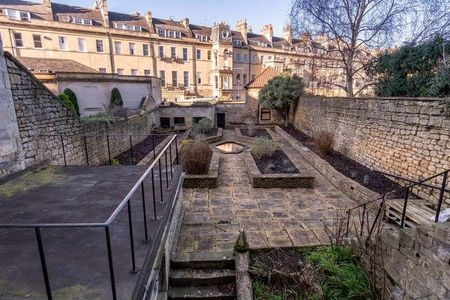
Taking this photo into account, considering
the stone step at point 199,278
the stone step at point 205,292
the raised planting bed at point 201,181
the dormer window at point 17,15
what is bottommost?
the stone step at point 205,292

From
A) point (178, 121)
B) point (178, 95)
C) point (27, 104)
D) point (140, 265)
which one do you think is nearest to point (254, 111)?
point (178, 121)

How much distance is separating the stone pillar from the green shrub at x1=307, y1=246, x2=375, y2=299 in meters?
5.70

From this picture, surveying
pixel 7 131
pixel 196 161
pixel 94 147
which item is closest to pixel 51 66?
pixel 94 147

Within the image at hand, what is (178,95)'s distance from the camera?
31484 millimetres

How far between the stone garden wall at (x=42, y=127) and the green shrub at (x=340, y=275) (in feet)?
18.6

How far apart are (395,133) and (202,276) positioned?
6.88 m

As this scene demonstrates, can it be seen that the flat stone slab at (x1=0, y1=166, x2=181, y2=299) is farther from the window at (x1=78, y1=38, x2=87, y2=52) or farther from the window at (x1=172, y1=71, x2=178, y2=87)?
the window at (x1=172, y1=71, x2=178, y2=87)

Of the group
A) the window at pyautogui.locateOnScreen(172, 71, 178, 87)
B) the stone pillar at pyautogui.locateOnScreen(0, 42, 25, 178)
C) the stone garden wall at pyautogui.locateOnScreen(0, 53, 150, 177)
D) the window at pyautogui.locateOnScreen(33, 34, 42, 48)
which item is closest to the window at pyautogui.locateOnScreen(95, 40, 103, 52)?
the window at pyautogui.locateOnScreen(33, 34, 42, 48)

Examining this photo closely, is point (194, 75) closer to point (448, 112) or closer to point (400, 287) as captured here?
point (448, 112)

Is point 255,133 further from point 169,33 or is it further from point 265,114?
point 169,33

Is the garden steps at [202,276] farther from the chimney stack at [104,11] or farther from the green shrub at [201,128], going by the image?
the chimney stack at [104,11]

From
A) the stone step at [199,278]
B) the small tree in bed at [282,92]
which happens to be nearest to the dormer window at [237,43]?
the small tree in bed at [282,92]

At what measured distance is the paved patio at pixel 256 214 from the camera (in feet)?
14.9

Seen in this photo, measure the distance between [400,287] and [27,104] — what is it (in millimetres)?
7480
